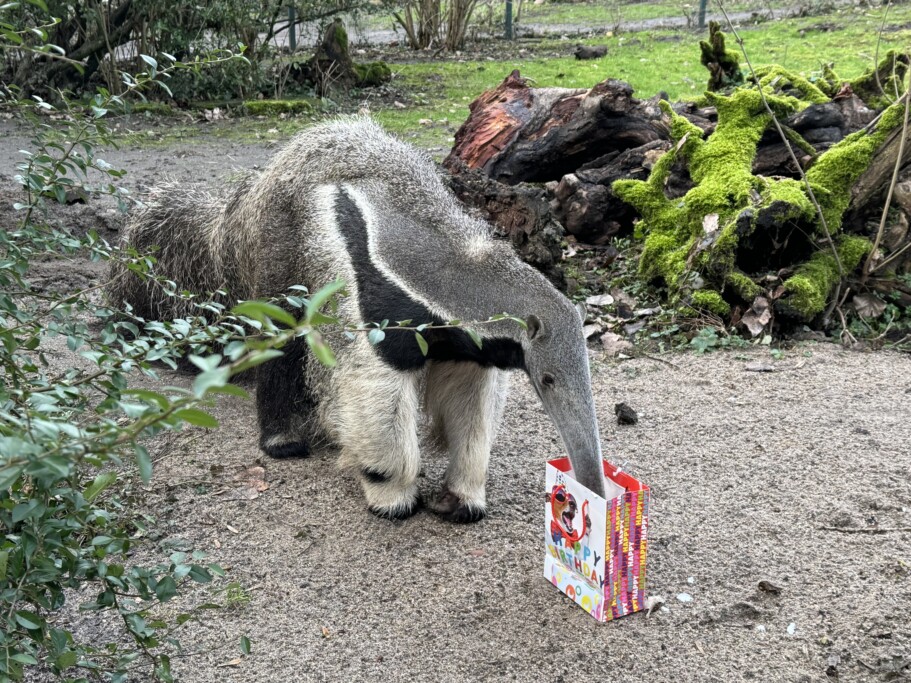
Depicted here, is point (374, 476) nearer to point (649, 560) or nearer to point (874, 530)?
point (649, 560)

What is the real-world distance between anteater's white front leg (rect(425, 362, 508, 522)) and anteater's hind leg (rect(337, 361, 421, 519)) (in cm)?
19

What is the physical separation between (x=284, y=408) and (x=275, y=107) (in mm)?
9973

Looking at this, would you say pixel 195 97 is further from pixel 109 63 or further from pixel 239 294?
pixel 239 294

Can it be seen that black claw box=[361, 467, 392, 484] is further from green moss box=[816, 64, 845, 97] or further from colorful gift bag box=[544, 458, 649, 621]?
green moss box=[816, 64, 845, 97]

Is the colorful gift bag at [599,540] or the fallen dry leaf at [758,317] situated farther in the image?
the fallen dry leaf at [758,317]

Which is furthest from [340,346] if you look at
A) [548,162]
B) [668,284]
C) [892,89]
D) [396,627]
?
[892,89]

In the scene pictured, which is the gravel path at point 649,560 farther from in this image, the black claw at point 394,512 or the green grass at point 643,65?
the green grass at point 643,65

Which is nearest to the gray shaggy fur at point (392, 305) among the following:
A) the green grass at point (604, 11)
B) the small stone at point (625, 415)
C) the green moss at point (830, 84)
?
the small stone at point (625, 415)

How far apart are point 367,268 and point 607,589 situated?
5.63 ft

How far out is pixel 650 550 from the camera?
4.10 m

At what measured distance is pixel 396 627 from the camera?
3.62 meters

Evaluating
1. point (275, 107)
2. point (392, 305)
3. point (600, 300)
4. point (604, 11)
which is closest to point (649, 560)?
point (392, 305)

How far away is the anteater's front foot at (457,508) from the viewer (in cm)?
441

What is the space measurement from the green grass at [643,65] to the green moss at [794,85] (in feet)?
15.7
